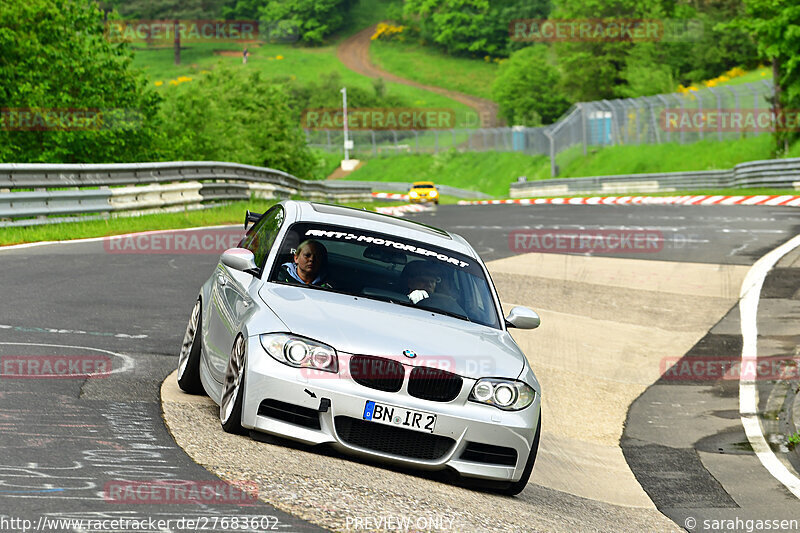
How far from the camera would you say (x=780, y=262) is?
1827 cm

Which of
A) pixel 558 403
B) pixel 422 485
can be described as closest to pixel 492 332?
pixel 422 485

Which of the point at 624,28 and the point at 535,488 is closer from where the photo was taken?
the point at 535,488

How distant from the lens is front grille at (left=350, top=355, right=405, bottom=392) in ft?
21.0

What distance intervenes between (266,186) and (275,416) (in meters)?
26.4

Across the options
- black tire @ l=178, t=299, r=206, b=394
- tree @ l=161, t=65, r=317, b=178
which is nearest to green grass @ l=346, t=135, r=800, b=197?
tree @ l=161, t=65, r=317, b=178

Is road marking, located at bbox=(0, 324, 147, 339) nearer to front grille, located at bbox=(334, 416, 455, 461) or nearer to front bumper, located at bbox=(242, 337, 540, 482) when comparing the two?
front bumper, located at bbox=(242, 337, 540, 482)

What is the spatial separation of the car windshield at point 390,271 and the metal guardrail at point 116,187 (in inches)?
471

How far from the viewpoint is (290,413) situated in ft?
21.1

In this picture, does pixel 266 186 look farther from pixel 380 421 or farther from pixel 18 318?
pixel 380 421

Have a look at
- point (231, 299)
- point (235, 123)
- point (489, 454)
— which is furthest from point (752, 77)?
point (489, 454)

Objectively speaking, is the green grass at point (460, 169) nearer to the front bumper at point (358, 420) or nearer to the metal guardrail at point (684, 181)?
the metal guardrail at point (684, 181)

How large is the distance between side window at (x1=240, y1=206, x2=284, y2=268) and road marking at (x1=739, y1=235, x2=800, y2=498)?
4.25 meters

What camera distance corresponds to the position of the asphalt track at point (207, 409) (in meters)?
5.58

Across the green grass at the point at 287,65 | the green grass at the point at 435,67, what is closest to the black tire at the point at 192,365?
the green grass at the point at 287,65
